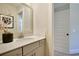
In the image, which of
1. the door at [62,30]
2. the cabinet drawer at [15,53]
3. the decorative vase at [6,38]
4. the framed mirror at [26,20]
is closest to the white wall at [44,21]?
the framed mirror at [26,20]

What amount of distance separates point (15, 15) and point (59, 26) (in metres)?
1.85

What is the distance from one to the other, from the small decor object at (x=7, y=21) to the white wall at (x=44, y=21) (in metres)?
0.67

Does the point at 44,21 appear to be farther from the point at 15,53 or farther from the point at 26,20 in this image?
the point at 15,53

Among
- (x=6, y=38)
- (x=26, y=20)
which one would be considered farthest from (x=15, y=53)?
(x=26, y=20)

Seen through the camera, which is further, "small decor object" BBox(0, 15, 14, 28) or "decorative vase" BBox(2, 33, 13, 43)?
"small decor object" BBox(0, 15, 14, 28)

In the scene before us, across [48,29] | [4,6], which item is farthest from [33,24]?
[4,6]

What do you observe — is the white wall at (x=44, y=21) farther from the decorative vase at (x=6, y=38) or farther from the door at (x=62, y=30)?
the decorative vase at (x=6, y=38)

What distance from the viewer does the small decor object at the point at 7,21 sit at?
5.70 feet

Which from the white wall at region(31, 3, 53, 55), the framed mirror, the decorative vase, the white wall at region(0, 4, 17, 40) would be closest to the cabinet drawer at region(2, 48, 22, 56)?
the decorative vase

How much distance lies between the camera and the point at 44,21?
2.50m

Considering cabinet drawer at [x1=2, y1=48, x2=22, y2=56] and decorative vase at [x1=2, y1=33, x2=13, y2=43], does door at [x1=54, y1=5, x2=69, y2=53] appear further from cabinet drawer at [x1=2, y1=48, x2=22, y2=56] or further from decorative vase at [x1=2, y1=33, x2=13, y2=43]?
cabinet drawer at [x1=2, y1=48, x2=22, y2=56]

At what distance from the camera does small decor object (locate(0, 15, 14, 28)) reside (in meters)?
1.74

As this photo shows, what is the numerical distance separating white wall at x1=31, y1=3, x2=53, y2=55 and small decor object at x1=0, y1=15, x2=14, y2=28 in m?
0.67

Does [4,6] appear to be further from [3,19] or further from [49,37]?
[49,37]
